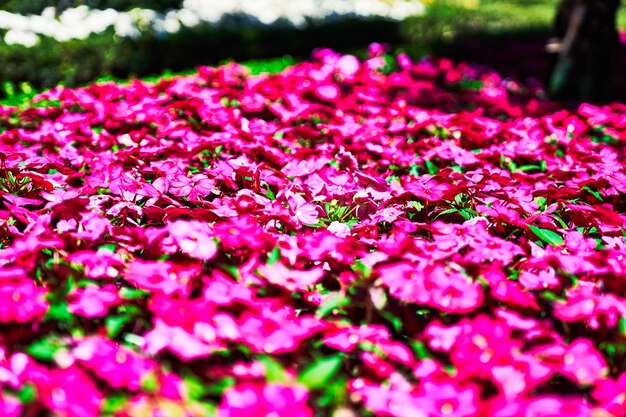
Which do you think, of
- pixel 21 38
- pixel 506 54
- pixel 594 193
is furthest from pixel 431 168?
pixel 506 54

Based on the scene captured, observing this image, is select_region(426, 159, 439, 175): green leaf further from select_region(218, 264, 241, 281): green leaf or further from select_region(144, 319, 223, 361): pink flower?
select_region(144, 319, 223, 361): pink flower

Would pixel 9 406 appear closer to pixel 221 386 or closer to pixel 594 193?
pixel 221 386

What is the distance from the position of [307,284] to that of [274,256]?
158 millimetres

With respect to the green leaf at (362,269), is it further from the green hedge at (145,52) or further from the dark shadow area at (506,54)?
the dark shadow area at (506,54)

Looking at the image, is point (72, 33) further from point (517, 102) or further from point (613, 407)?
point (613, 407)

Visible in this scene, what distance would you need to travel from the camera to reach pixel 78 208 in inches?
64.4

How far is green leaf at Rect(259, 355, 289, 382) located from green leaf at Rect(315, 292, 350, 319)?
0.75 feet

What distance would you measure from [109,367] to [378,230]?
3.47 feet

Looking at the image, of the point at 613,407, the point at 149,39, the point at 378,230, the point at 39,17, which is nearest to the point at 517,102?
the point at 378,230

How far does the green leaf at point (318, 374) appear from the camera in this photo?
119 centimetres

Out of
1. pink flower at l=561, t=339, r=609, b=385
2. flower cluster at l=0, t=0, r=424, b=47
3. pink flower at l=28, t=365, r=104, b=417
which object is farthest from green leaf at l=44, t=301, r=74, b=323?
flower cluster at l=0, t=0, r=424, b=47

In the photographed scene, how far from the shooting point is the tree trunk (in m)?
4.55

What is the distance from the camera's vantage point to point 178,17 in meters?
6.14

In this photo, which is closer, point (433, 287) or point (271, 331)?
point (271, 331)
